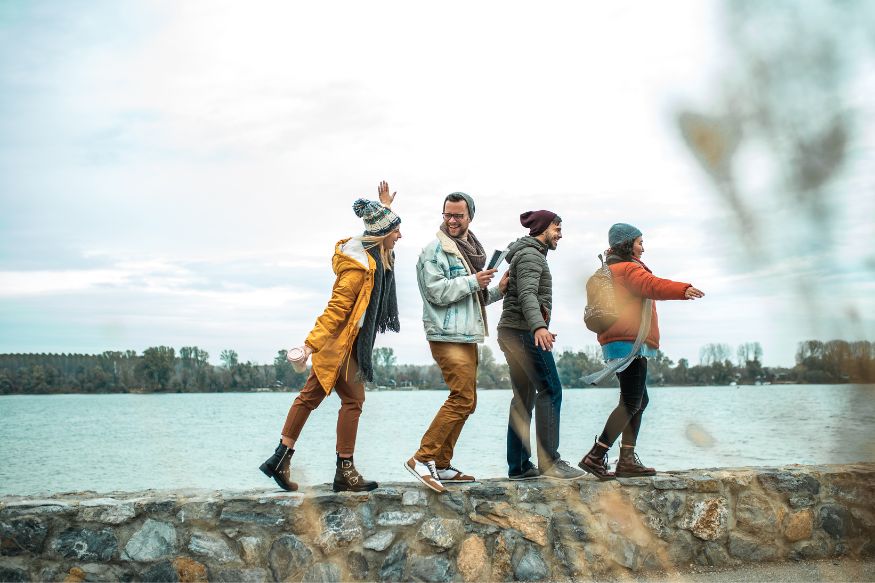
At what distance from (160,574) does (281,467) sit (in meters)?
0.83

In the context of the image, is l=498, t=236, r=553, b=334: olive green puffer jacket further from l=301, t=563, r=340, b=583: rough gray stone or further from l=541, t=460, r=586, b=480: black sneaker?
l=301, t=563, r=340, b=583: rough gray stone

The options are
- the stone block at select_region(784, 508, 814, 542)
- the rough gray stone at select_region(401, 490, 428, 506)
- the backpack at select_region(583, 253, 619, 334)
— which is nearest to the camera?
the rough gray stone at select_region(401, 490, 428, 506)

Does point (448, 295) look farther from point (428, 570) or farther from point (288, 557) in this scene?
point (288, 557)

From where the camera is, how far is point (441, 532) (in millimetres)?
4578

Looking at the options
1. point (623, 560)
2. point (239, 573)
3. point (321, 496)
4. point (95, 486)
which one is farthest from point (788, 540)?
point (95, 486)

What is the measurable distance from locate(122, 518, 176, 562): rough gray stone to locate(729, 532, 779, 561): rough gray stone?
10.9ft

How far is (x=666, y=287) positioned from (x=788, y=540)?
1899mm

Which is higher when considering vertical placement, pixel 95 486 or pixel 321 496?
pixel 321 496

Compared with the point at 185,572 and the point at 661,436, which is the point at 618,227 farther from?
the point at 661,436

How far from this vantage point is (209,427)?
47.2 metres

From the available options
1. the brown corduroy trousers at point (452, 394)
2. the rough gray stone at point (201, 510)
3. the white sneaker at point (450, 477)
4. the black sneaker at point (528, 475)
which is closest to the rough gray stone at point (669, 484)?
the black sneaker at point (528, 475)

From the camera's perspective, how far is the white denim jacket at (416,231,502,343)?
462 centimetres

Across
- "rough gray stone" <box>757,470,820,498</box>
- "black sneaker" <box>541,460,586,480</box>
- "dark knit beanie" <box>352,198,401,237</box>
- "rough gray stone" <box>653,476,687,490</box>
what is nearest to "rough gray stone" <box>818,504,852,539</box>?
"rough gray stone" <box>757,470,820,498</box>

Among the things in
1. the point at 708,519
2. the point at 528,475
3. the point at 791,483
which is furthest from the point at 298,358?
the point at 791,483
